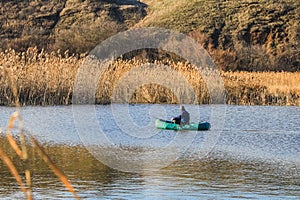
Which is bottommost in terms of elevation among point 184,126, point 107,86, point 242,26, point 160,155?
point 160,155

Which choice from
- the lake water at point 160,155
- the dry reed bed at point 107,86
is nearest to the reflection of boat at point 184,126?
the lake water at point 160,155

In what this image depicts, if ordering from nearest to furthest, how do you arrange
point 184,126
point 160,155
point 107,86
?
point 160,155 → point 184,126 → point 107,86

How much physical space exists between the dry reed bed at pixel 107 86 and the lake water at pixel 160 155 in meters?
0.91

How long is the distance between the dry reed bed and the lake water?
2.99 feet

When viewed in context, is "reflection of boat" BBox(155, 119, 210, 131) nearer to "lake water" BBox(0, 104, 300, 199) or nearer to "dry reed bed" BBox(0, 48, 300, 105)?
"lake water" BBox(0, 104, 300, 199)

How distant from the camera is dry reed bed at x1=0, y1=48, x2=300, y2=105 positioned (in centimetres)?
2058

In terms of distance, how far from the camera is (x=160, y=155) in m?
11.9

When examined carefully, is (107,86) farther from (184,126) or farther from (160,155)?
(160,155)

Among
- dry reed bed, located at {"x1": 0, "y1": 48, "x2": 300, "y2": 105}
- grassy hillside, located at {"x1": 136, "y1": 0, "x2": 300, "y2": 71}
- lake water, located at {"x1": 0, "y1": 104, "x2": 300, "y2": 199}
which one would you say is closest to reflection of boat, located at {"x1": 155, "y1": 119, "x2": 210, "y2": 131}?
lake water, located at {"x1": 0, "y1": 104, "x2": 300, "y2": 199}

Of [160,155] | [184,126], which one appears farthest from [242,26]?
[160,155]

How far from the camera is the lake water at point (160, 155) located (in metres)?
8.51

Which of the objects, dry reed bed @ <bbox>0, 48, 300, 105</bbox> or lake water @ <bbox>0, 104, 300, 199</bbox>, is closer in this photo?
lake water @ <bbox>0, 104, 300, 199</bbox>

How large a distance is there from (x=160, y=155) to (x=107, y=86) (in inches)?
408

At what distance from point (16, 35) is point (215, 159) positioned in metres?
32.0
